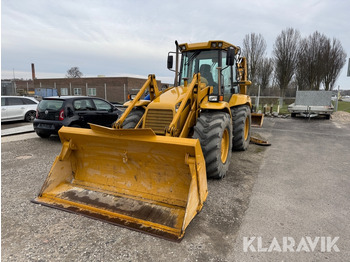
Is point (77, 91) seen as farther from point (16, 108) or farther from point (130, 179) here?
point (130, 179)

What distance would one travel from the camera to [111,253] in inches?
99.6

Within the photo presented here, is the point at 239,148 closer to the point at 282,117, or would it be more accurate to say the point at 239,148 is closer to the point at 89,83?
the point at 282,117

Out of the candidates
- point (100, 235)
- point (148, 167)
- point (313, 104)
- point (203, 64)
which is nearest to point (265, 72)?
point (313, 104)

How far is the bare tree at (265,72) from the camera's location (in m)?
24.7

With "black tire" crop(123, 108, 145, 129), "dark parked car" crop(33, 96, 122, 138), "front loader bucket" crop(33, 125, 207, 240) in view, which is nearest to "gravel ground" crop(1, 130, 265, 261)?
"front loader bucket" crop(33, 125, 207, 240)

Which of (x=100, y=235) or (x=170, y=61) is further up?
(x=170, y=61)

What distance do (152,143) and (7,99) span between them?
11346mm

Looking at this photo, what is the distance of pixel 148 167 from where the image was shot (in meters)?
3.48

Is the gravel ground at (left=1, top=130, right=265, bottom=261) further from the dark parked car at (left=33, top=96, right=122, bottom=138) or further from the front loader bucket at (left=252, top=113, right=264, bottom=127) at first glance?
the front loader bucket at (left=252, top=113, right=264, bottom=127)

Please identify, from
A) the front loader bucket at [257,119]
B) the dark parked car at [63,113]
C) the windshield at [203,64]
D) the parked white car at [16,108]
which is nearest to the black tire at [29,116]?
the parked white car at [16,108]

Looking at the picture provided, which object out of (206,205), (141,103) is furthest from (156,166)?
(141,103)

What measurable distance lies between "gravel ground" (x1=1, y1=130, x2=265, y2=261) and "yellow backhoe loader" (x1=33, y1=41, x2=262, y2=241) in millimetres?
132

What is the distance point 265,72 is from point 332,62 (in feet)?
22.8

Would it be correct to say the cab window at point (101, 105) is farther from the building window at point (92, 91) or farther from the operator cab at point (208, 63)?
the building window at point (92, 91)
